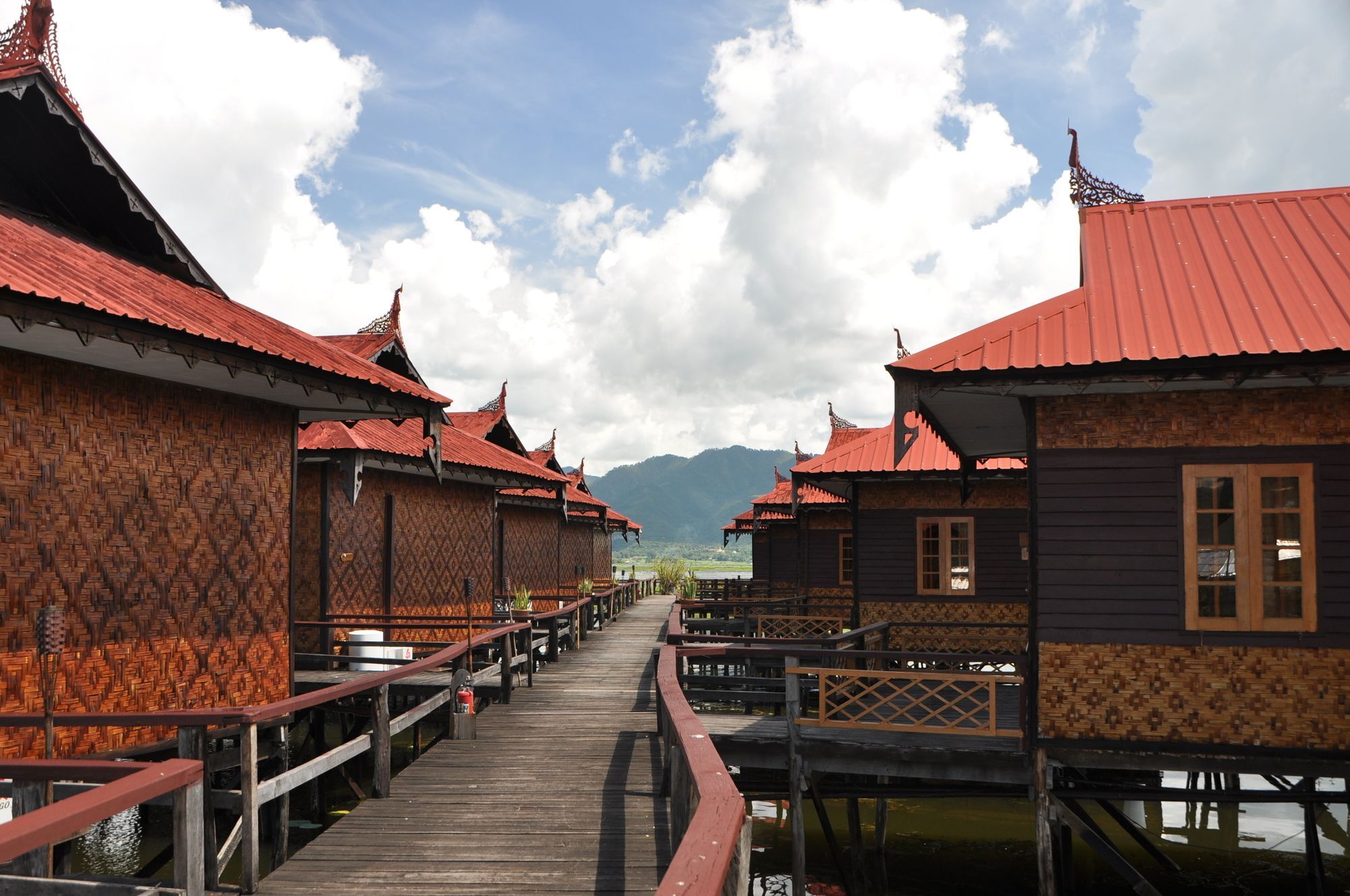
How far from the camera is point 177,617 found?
369 inches

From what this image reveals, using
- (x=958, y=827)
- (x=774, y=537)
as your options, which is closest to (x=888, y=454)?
(x=958, y=827)

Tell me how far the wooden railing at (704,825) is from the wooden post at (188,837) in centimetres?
243

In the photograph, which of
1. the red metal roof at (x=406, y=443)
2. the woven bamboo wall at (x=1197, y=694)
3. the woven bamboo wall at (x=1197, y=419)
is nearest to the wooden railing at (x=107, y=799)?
the woven bamboo wall at (x=1197, y=694)

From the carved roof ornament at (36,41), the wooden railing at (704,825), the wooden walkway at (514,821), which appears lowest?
the wooden walkway at (514,821)

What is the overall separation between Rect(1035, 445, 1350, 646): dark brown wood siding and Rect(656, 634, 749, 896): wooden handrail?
187 inches

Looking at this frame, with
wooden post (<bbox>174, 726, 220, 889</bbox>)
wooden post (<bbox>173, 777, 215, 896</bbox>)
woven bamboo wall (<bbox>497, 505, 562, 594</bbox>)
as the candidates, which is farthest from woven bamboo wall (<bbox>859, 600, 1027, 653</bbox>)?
wooden post (<bbox>173, 777, 215, 896</bbox>)

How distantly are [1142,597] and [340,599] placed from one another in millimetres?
12744

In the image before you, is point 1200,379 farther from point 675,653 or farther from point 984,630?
point 984,630

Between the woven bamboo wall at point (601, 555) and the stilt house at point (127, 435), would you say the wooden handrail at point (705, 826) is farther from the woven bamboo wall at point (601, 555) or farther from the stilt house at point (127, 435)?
the woven bamboo wall at point (601, 555)

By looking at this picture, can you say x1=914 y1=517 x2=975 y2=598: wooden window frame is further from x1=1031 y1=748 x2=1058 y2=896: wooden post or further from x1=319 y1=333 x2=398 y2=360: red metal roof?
x1=319 y1=333 x2=398 y2=360: red metal roof

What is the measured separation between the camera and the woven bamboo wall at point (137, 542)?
310 inches

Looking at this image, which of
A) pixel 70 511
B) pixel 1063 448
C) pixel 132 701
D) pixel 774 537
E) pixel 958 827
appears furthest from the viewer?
pixel 774 537

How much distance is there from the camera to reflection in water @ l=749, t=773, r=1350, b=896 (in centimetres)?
1334

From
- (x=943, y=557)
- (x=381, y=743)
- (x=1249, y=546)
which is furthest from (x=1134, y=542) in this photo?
(x=943, y=557)
